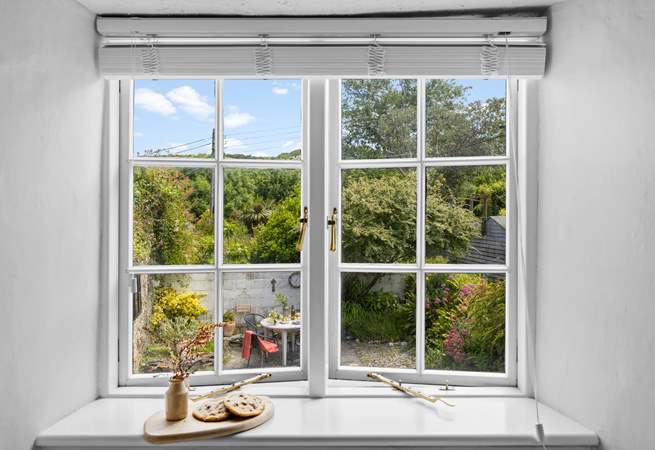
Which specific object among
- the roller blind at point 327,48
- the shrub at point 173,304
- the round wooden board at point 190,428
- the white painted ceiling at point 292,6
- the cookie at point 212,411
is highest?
the white painted ceiling at point 292,6

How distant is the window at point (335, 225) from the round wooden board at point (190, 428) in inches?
11.6

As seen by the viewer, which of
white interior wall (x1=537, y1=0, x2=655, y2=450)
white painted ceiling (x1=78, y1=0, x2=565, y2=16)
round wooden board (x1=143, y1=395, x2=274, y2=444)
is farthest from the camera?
white painted ceiling (x1=78, y1=0, x2=565, y2=16)

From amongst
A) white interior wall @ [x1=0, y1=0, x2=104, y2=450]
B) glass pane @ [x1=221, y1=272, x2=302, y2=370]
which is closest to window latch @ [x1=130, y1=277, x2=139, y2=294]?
white interior wall @ [x1=0, y1=0, x2=104, y2=450]

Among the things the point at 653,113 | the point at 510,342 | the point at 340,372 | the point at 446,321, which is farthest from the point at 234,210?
the point at 653,113

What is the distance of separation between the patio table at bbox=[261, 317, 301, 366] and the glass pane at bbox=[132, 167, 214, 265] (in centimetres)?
37

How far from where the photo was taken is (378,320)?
1655 mm

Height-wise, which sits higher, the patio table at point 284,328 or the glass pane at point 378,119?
the glass pane at point 378,119

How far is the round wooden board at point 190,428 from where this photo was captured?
4.10 feet

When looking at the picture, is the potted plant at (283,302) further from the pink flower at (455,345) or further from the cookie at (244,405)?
the pink flower at (455,345)

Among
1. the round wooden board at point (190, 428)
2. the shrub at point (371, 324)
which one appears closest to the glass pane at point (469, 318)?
the shrub at point (371, 324)

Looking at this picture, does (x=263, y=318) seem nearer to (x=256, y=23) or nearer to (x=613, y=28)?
(x=256, y=23)

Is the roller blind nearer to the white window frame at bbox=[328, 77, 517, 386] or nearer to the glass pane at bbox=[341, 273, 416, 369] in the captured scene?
the white window frame at bbox=[328, 77, 517, 386]

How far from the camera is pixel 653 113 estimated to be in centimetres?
112

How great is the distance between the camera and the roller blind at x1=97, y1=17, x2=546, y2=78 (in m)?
1.48
